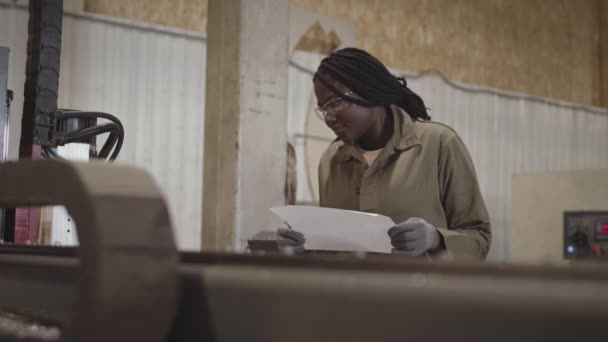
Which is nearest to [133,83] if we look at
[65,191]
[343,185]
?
[343,185]

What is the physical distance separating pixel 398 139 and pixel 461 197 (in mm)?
217

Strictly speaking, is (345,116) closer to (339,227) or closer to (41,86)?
(339,227)

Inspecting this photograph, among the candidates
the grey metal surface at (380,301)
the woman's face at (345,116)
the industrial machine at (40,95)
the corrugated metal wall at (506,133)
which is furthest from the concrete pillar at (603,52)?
the grey metal surface at (380,301)

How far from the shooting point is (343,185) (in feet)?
6.25

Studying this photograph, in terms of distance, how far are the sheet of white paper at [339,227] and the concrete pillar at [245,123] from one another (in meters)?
1.59

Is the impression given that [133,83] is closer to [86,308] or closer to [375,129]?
[375,129]

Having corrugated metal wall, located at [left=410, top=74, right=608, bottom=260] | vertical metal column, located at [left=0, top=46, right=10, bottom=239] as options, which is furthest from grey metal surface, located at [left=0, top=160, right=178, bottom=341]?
corrugated metal wall, located at [left=410, top=74, right=608, bottom=260]

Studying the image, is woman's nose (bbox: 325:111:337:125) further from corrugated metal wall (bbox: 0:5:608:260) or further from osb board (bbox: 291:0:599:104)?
osb board (bbox: 291:0:599:104)

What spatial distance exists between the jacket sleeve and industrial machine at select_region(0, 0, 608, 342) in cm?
135

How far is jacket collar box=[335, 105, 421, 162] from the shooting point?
5.87 feet

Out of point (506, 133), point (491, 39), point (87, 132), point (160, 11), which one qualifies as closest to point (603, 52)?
point (491, 39)

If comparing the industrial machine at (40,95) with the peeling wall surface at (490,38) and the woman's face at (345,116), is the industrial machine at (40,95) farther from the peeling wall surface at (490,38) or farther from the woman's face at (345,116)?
the peeling wall surface at (490,38)

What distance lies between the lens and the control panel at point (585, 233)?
4.32 metres

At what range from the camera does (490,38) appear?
6.24 metres
